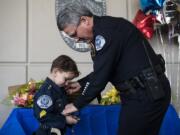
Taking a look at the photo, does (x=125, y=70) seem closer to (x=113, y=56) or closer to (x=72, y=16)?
(x=113, y=56)

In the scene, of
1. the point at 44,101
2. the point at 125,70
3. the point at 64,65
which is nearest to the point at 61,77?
the point at 64,65

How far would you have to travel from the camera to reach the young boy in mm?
2361

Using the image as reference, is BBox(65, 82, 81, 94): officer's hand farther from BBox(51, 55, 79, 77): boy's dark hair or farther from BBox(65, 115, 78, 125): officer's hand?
BBox(65, 115, 78, 125): officer's hand

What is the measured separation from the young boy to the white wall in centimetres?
114

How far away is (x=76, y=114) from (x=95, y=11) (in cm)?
196

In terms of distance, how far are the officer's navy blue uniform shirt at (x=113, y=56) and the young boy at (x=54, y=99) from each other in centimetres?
41

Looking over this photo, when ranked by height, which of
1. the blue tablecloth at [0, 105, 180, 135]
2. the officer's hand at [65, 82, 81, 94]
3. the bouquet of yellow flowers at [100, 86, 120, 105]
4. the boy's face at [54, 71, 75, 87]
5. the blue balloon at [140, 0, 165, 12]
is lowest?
the blue tablecloth at [0, 105, 180, 135]

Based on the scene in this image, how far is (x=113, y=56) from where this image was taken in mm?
1931

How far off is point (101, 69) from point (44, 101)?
62cm

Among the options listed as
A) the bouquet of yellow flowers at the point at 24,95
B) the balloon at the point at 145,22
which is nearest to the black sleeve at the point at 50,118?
the bouquet of yellow flowers at the point at 24,95

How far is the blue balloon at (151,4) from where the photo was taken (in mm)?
3539

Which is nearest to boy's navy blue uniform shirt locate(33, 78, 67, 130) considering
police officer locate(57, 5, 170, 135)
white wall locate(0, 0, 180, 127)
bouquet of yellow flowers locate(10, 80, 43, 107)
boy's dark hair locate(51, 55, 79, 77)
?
boy's dark hair locate(51, 55, 79, 77)

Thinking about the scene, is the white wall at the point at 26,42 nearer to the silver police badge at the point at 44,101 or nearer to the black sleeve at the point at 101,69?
the silver police badge at the point at 44,101

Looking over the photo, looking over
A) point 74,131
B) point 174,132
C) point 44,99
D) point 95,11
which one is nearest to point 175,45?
point 95,11
